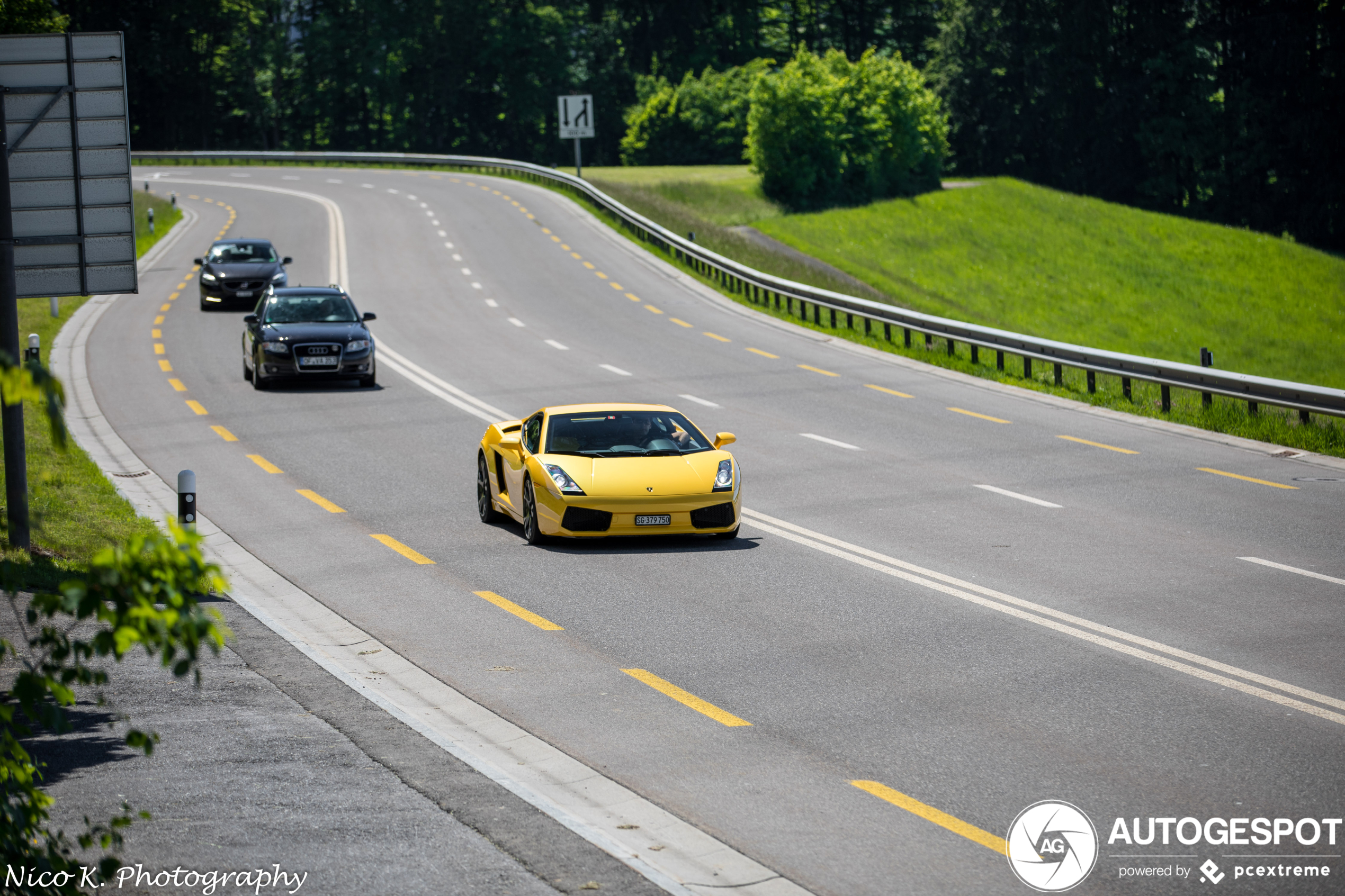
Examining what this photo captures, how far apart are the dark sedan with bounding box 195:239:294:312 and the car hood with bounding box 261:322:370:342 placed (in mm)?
9803

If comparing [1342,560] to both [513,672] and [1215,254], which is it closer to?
[513,672]

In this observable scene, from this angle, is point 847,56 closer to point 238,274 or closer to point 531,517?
point 238,274

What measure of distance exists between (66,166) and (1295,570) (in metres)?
11.4

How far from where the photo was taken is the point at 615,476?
43.9 ft

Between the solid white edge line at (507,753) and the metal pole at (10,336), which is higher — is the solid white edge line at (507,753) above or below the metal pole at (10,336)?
below

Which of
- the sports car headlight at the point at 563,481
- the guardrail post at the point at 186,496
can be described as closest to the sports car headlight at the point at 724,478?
the sports car headlight at the point at 563,481

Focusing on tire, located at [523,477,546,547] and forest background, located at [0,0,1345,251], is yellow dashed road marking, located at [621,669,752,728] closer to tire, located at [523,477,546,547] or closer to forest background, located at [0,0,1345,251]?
tire, located at [523,477,546,547]

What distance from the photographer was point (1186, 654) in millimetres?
9414

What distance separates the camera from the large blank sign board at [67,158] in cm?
1312

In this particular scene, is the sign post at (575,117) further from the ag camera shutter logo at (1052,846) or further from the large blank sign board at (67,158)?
the ag camera shutter logo at (1052,846)

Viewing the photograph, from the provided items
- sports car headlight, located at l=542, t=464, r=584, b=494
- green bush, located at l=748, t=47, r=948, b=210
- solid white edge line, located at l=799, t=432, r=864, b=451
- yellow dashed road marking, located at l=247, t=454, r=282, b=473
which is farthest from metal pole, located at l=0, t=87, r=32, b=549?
green bush, located at l=748, t=47, r=948, b=210

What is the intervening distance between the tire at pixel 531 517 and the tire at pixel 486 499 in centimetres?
96

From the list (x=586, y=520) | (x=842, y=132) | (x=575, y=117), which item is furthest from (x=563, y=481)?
(x=842, y=132)

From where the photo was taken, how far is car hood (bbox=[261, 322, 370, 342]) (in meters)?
24.5
